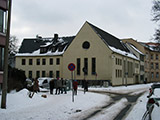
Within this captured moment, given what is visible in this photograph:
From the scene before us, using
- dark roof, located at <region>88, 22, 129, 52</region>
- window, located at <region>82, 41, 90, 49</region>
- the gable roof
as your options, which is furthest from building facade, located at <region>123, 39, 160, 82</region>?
window, located at <region>82, 41, 90, 49</region>

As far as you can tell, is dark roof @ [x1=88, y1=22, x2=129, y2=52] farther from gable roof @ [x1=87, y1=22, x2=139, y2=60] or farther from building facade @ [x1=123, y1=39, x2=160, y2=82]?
building facade @ [x1=123, y1=39, x2=160, y2=82]

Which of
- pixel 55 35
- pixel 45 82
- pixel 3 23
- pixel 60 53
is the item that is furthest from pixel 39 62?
pixel 3 23

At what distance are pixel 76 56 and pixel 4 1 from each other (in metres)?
27.5

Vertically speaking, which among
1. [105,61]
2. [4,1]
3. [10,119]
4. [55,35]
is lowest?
[10,119]

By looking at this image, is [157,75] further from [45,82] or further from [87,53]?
[45,82]

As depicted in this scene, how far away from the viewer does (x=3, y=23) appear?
717 inches

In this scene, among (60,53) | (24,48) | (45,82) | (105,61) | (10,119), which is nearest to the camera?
(10,119)

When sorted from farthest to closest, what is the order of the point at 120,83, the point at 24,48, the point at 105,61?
the point at 24,48 → the point at 120,83 → the point at 105,61

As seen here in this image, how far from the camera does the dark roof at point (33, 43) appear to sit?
53.3m

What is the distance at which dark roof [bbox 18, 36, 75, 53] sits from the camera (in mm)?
53338

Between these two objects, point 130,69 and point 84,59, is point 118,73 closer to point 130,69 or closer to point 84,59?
point 84,59

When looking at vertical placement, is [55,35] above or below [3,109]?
above

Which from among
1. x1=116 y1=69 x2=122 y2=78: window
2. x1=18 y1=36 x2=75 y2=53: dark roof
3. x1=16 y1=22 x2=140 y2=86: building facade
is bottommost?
x1=116 y1=69 x2=122 y2=78: window

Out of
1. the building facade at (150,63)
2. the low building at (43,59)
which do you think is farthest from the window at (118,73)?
the building facade at (150,63)
